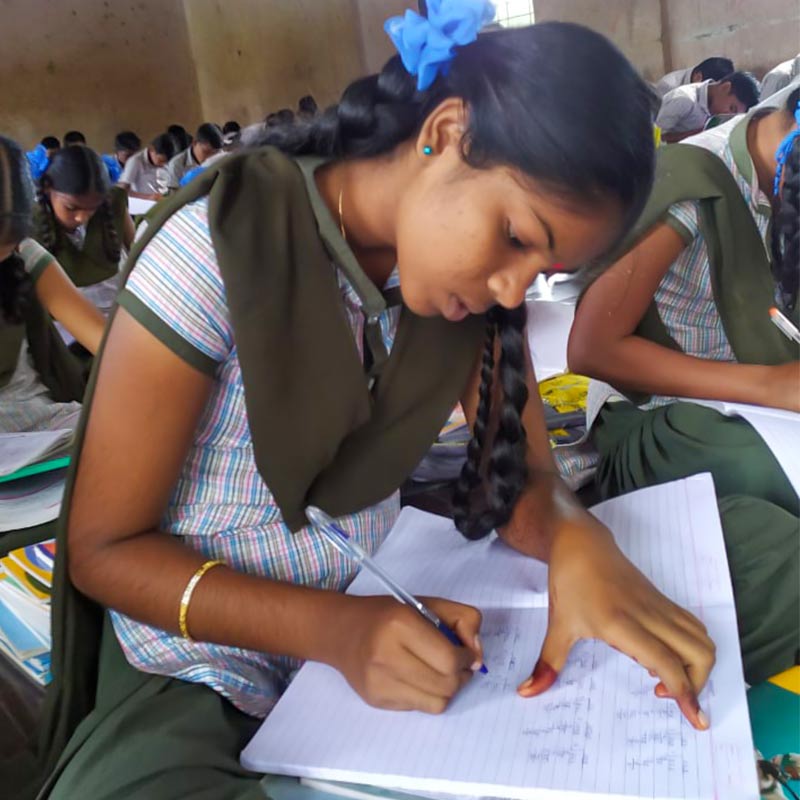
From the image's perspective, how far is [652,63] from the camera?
5.02 meters

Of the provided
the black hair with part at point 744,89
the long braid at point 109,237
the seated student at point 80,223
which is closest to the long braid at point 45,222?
the seated student at point 80,223

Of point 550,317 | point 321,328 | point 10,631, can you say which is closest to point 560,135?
point 321,328

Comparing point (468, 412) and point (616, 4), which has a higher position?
point (616, 4)

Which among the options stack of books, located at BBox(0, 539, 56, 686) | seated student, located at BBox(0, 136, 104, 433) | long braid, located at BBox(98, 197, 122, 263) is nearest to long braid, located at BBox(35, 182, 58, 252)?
long braid, located at BBox(98, 197, 122, 263)

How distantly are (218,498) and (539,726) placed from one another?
37 centimetres

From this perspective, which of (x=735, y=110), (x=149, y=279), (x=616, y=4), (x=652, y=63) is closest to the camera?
(x=149, y=279)

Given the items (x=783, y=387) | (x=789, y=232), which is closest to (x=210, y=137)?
(x=789, y=232)

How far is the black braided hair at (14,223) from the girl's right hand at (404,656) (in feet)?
3.88

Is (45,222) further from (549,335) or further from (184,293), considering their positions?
(184,293)

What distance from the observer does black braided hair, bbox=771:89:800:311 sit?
3.57ft

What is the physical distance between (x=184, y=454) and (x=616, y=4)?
15.8ft

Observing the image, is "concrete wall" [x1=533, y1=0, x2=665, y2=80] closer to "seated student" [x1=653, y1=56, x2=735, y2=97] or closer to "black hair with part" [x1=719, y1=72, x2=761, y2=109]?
"seated student" [x1=653, y1=56, x2=735, y2=97]

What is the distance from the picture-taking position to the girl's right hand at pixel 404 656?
0.59 m

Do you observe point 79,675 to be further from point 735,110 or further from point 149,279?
point 735,110
